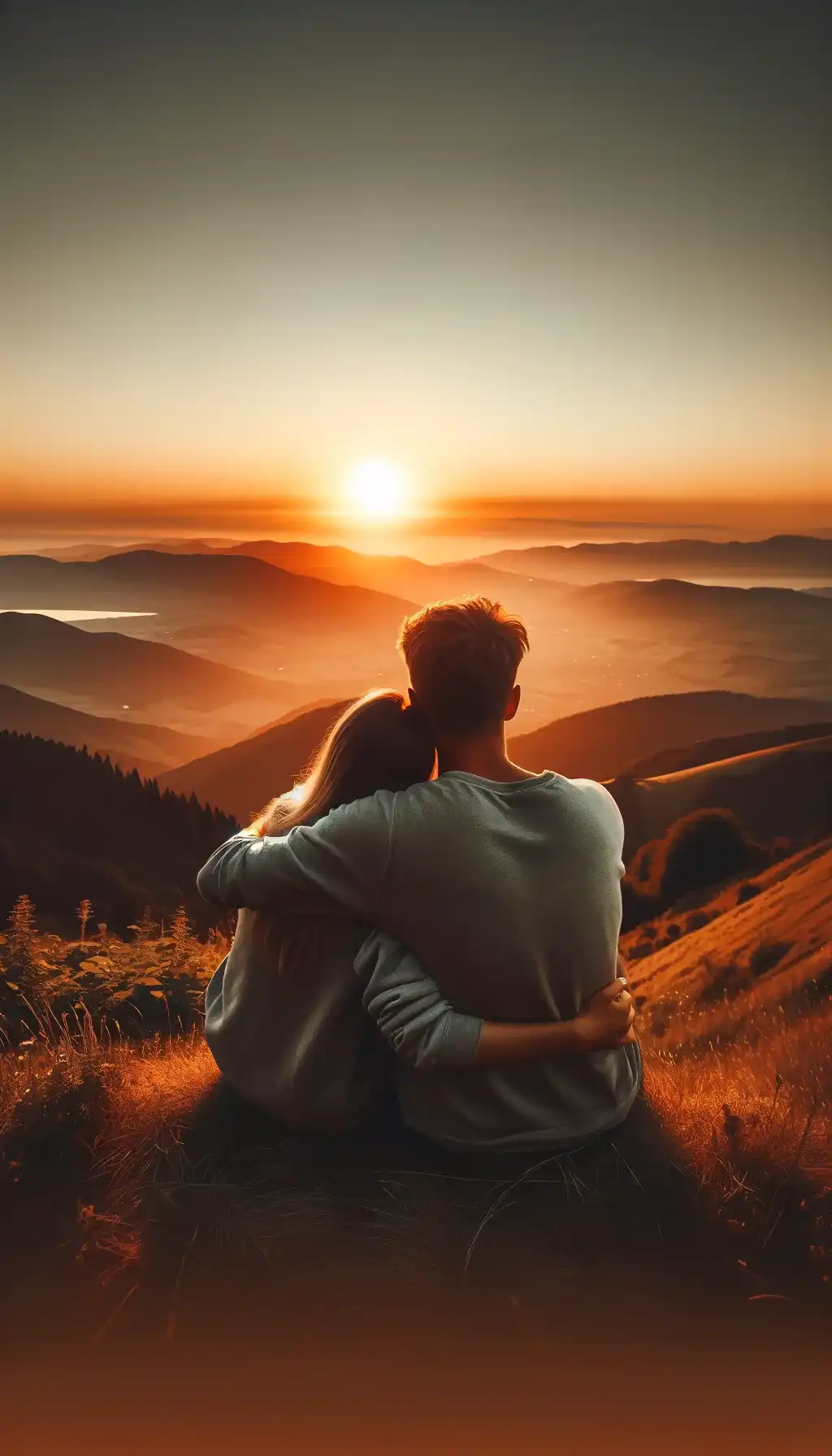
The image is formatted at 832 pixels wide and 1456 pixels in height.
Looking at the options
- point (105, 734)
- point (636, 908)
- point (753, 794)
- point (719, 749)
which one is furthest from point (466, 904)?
point (105, 734)

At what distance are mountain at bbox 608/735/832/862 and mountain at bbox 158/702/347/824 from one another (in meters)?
1.49

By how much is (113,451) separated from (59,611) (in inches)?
35.7

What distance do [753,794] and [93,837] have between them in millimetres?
3080

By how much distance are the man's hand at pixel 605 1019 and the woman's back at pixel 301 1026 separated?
0.41m

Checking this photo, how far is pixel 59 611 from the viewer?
4820 mm

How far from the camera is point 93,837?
14.4ft

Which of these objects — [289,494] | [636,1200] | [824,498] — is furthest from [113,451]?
[636,1200]

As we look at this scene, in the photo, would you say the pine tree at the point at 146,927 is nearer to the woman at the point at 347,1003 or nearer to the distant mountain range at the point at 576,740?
the distant mountain range at the point at 576,740

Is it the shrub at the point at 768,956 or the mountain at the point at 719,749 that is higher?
the mountain at the point at 719,749

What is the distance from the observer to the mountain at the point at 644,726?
15.0 ft

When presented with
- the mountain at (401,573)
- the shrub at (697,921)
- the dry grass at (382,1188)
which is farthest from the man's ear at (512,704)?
the mountain at (401,573)

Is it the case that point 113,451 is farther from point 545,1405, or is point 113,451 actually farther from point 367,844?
point 545,1405

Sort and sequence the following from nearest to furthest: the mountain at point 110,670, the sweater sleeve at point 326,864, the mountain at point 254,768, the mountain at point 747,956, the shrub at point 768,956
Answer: the sweater sleeve at point 326,864 < the mountain at point 747,956 < the shrub at point 768,956 < the mountain at point 254,768 < the mountain at point 110,670

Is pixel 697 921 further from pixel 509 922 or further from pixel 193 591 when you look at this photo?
pixel 193 591
